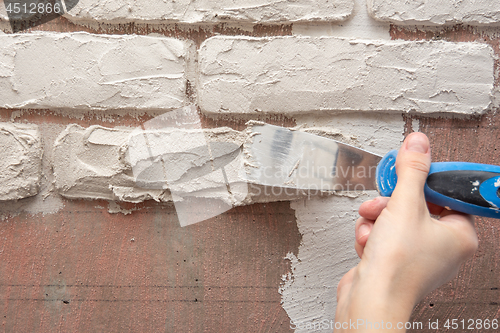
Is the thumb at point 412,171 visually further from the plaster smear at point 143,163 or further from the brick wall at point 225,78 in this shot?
the plaster smear at point 143,163

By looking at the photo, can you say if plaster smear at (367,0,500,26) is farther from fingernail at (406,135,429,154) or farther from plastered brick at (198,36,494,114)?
fingernail at (406,135,429,154)

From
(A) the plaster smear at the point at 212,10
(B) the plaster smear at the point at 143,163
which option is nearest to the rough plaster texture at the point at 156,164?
(B) the plaster smear at the point at 143,163

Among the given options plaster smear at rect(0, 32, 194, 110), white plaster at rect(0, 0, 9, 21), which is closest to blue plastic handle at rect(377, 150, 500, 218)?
plaster smear at rect(0, 32, 194, 110)

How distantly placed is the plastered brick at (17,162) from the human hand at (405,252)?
988 mm

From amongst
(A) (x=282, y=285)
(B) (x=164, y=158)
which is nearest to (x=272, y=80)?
(B) (x=164, y=158)

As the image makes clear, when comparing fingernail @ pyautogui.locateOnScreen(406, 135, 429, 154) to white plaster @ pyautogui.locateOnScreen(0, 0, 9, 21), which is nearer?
fingernail @ pyautogui.locateOnScreen(406, 135, 429, 154)

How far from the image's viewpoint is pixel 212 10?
90 cm

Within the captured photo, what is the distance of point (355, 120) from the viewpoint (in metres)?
0.95

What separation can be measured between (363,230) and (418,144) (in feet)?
0.86

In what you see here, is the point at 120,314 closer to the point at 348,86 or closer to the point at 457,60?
the point at 348,86

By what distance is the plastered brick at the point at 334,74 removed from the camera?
896 millimetres

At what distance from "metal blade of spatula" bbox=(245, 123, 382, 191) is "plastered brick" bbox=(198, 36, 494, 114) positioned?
0.09 metres

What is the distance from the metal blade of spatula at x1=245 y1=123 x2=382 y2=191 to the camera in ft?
2.89

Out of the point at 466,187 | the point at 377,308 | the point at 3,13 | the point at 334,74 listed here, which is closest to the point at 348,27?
the point at 334,74
